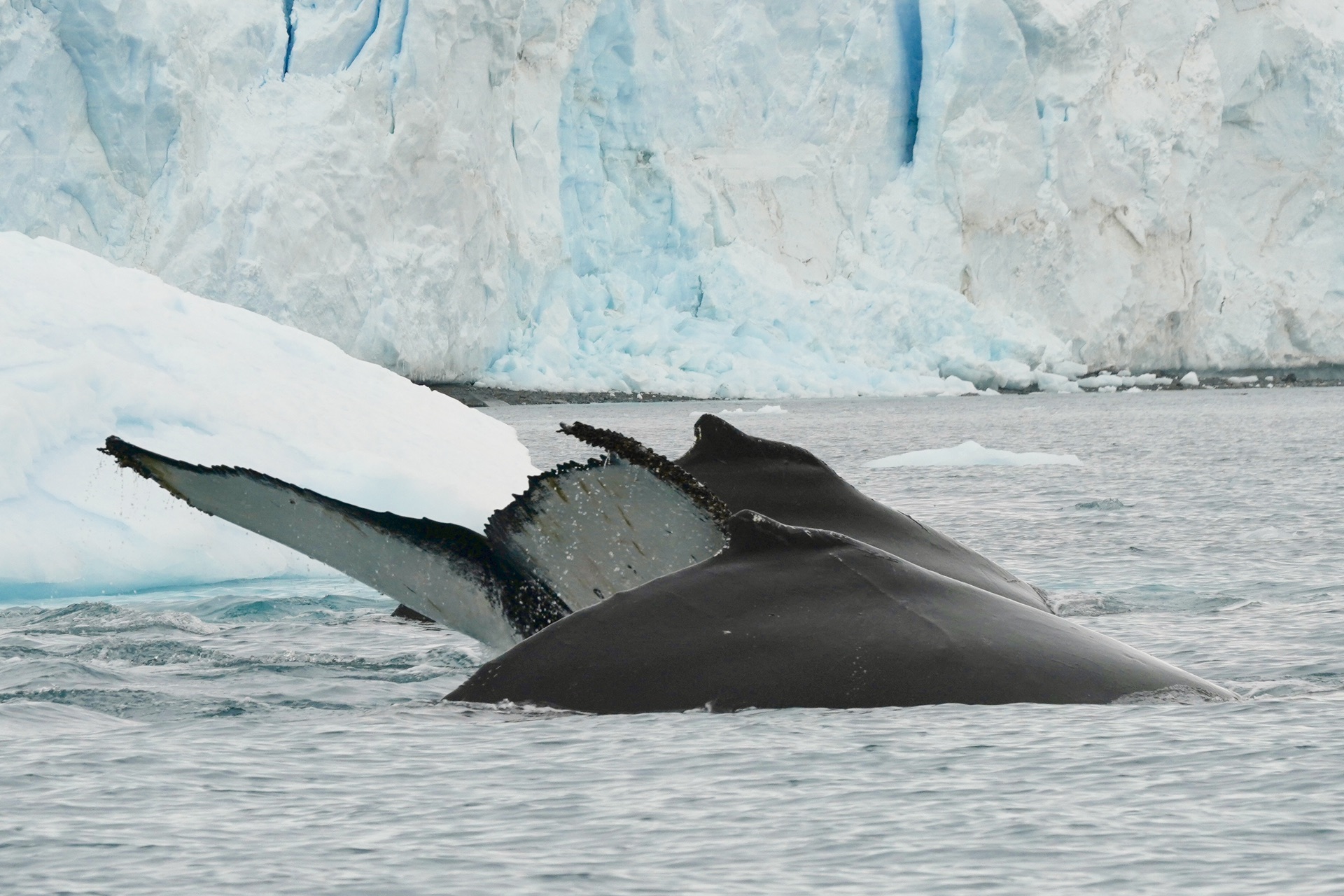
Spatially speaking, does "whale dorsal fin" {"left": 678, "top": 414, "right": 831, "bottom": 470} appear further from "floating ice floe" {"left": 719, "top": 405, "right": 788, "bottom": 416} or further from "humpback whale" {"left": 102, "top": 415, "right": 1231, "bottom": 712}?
"floating ice floe" {"left": 719, "top": 405, "right": 788, "bottom": 416}

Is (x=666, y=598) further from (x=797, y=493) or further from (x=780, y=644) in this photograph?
(x=797, y=493)

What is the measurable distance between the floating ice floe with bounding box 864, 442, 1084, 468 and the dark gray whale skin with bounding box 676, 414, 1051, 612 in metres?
18.9

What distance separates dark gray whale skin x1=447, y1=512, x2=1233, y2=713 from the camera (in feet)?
16.4

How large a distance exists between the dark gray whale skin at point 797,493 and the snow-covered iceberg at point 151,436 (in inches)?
147

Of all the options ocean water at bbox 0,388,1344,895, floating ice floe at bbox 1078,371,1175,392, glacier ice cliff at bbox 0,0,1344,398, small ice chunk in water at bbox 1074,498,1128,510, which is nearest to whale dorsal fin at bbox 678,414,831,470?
ocean water at bbox 0,388,1344,895

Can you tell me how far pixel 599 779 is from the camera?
4.46 m

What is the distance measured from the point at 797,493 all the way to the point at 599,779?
2348mm

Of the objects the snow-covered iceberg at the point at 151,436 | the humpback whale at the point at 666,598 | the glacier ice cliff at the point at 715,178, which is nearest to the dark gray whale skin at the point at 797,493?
the humpback whale at the point at 666,598

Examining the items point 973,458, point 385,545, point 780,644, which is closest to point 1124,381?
point 973,458

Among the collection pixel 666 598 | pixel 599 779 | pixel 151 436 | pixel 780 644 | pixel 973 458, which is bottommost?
pixel 599 779

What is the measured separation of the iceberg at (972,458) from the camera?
25.5 metres

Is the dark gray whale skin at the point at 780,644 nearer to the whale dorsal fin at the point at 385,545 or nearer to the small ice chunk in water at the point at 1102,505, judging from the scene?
the whale dorsal fin at the point at 385,545

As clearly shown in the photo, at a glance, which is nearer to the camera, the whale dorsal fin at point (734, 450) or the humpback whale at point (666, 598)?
the humpback whale at point (666, 598)

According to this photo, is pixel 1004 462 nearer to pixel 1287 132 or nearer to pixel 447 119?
pixel 447 119
